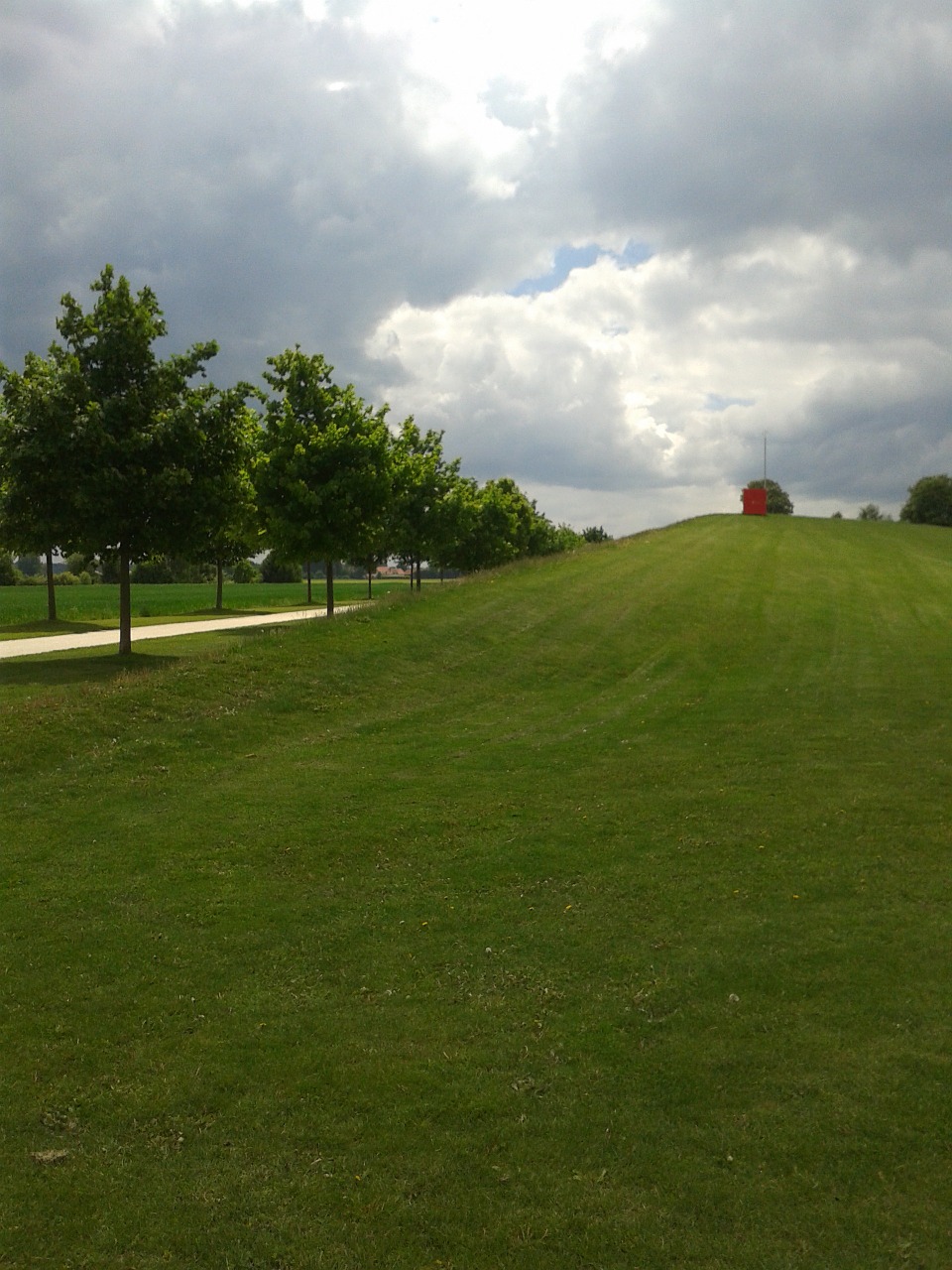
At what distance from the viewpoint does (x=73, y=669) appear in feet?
72.1

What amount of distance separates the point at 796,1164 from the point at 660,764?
908 cm

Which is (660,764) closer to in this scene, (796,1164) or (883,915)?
(883,915)

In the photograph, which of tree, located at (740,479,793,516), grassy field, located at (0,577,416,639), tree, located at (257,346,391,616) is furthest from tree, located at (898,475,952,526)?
tree, located at (257,346,391,616)

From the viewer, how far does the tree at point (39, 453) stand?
73.8ft

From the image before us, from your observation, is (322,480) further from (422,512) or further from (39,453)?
(422,512)

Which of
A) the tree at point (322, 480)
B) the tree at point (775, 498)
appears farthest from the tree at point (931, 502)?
the tree at point (322, 480)

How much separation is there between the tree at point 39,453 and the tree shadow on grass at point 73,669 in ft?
10.5

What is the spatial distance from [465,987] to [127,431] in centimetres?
2002

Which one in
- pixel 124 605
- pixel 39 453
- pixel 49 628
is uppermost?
pixel 39 453

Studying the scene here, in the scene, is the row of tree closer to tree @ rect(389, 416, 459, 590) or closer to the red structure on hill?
tree @ rect(389, 416, 459, 590)

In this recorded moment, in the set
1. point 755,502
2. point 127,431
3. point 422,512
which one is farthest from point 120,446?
point 755,502

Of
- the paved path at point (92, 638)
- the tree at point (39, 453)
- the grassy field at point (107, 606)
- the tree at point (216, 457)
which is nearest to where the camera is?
the tree at point (39, 453)

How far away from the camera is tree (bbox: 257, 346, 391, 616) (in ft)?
109

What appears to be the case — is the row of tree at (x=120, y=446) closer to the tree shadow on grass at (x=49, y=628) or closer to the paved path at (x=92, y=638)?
the paved path at (x=92, y=638)
